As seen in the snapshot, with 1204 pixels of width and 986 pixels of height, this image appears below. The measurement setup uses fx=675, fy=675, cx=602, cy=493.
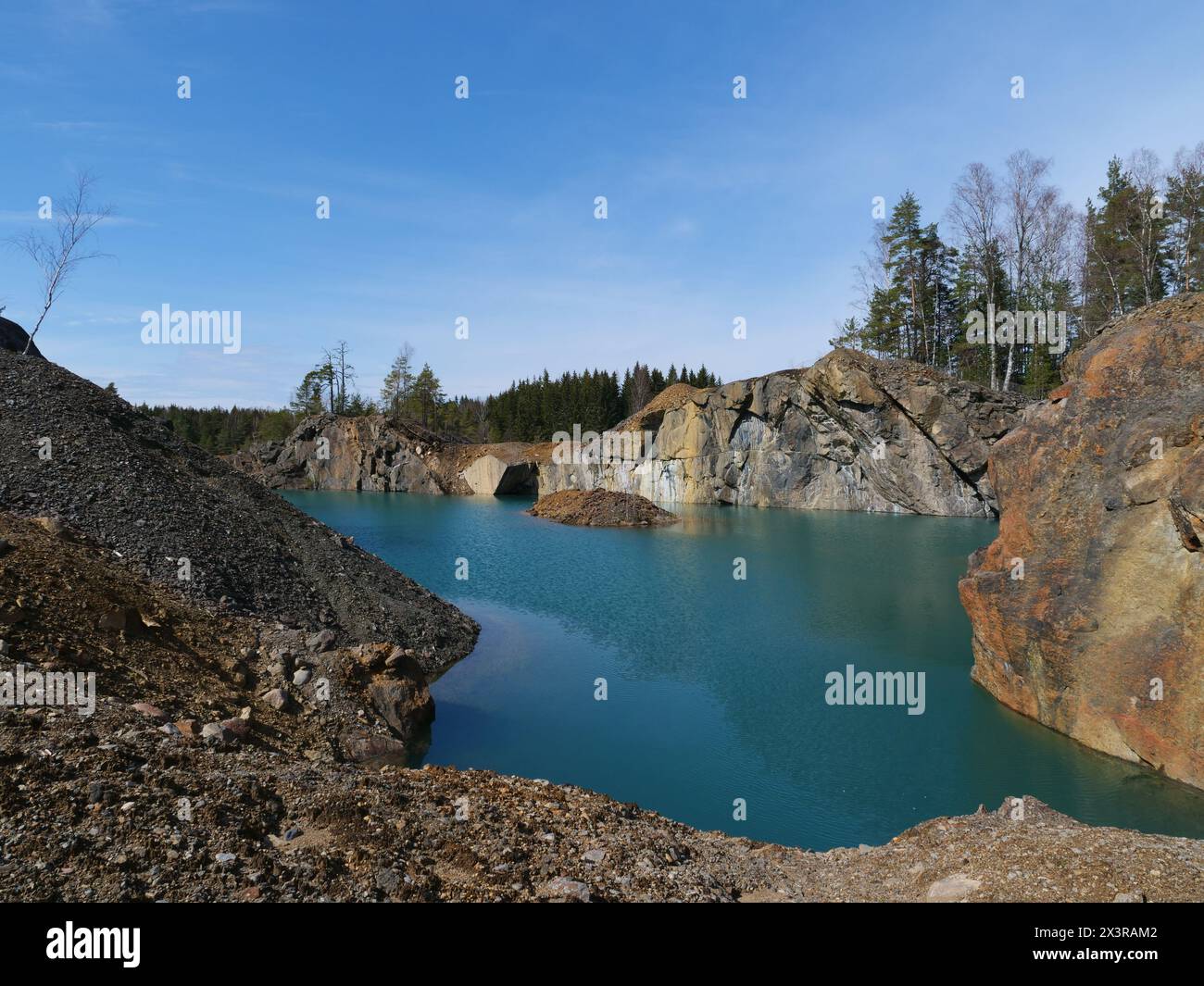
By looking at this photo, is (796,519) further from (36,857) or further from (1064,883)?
(36,857)

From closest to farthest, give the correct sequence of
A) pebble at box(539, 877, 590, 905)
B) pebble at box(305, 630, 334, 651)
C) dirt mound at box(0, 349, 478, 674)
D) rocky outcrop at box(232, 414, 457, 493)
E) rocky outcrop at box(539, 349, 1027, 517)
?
pebble at box(539, 877, 590, 905) → pebble at box(305, 630, 334, 651) → dirt mound at box(0, 349, 478, 674) → rocky outcrop at box(539, 349, 1027, 517) → rocky outcrop at box(232, 414, 457, 493)

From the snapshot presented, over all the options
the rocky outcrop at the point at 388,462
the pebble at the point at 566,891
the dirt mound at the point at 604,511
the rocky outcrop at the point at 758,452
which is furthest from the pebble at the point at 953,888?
the rocky outcrop at the point at 388,462

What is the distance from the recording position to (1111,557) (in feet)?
34.0

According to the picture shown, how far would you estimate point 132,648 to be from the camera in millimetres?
8914

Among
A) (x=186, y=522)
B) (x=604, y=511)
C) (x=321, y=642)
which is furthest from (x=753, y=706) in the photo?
(x=604, y=511)

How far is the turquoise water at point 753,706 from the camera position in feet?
28.6

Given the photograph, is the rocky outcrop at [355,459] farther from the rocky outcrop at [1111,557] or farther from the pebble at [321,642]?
the rocky outcrop at [1111,557]

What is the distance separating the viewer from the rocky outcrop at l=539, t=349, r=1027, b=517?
128 ft

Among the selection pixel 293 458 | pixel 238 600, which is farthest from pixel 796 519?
pixel 293 458

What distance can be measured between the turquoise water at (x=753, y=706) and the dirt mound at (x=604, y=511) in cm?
1473

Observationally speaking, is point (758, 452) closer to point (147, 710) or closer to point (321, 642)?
point (321, 642)

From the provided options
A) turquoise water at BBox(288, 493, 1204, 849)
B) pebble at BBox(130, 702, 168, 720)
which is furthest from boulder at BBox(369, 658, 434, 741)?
pebble at BBox(130, 702, 168, 720)

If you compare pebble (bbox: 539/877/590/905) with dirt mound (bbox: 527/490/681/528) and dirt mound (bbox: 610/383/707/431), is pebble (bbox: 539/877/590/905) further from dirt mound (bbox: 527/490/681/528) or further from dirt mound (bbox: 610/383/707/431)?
dirt mound (bbox: 610/383/707/431)

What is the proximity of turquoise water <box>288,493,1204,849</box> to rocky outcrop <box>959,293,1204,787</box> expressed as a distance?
609 millimetres
